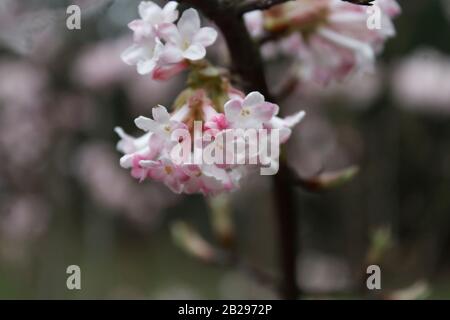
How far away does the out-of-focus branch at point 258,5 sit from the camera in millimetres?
546

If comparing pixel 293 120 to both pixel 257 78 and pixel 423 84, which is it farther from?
pixel 423 84

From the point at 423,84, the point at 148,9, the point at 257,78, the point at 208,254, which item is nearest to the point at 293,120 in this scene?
the point at 257,78

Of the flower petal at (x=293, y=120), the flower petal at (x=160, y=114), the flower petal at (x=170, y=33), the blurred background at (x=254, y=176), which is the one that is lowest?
the flower petal at (x=160, y=114)

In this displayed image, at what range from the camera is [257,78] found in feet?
2.04

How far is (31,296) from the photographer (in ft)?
8.06

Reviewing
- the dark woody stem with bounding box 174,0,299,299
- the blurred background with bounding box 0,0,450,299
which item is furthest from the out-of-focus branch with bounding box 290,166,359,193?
the blurred background with bounding box 0,0,450,299

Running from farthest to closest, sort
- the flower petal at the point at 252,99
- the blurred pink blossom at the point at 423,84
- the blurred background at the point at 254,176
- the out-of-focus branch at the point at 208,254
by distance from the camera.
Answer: the blurred pink blossom at the point at 423,84, the blurred background at the point at 254,176, the out-of-focus branch at the point at 208,254, the flower petal at the point at 252,99

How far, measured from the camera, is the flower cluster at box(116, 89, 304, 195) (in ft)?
1.75

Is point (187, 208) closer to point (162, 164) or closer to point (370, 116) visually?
point (370, 116)

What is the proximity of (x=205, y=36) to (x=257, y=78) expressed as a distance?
0.28 ft

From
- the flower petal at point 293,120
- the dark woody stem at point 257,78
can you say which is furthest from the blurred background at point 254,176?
the flower petal at point 293,120

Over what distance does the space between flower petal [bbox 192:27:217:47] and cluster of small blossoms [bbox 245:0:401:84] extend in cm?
17

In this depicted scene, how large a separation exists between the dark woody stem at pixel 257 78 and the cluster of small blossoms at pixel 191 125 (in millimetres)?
23

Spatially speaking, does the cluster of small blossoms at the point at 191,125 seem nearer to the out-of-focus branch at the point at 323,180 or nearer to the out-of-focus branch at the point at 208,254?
the out-of-focus branch at the point at 323,180
